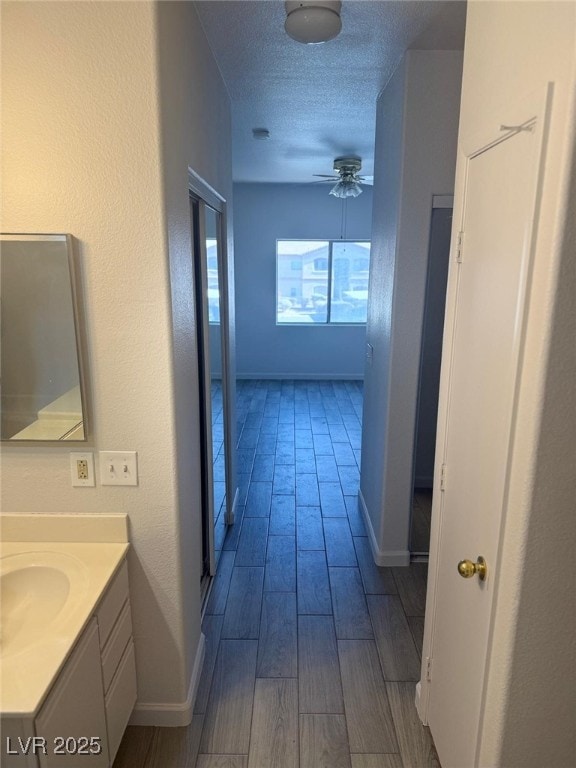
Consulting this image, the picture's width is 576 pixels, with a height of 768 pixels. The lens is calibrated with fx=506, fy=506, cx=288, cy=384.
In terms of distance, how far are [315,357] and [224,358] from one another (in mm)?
4576

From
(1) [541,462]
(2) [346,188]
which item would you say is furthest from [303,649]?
(2) [346,188]

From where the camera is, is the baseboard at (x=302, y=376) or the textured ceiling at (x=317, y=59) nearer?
the textured ceiling at (x=317, y=59)

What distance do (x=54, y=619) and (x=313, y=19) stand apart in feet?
7.36

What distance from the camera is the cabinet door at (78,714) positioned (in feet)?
4.00

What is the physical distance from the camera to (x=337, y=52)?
2475mm

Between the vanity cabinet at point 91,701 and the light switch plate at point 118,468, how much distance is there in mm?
293

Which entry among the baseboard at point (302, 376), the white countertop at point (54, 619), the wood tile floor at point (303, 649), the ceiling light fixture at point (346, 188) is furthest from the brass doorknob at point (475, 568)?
the baseboard at point (302, 376)

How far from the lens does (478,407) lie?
147 cm

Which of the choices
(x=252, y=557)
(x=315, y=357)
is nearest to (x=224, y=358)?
(x=252, y=557)

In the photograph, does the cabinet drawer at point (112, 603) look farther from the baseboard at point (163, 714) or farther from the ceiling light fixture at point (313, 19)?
the ceiling light fixture at point (313, 19)

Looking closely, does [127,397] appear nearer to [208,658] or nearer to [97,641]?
[97,641]

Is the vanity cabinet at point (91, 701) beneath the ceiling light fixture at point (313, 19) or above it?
beneath

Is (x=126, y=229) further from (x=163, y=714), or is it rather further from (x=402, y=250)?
(x=163, y=714)

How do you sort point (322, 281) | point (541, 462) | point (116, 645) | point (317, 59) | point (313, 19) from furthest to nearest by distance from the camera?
point (322, 281) → point (317, 59) → point (313, 19) → point (116, 645) → point (541, 462)
